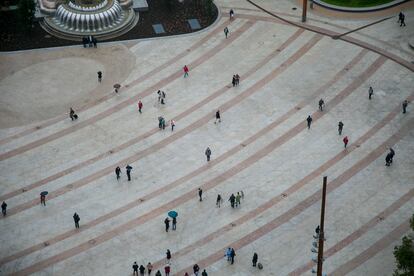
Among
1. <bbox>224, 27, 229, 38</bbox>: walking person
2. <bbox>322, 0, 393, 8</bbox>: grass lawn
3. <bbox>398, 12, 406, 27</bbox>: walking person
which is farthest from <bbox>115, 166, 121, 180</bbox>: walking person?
<bbox>398, 12, 406, 27</bbox>: walking person

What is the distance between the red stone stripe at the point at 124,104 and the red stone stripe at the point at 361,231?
22601mm

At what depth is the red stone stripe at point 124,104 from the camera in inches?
2625

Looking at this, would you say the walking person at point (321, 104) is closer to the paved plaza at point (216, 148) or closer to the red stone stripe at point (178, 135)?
the paved plaza at point (216, 148)

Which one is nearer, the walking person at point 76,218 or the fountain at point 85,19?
the walking person at point 76,218

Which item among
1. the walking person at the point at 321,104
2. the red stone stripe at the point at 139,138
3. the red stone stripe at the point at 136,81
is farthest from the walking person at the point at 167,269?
the walking person at the point at 321,104

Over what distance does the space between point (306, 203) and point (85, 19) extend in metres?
30.5

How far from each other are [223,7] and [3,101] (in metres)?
24.1

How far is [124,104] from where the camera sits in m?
71.4

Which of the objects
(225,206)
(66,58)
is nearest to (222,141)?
(225,206)

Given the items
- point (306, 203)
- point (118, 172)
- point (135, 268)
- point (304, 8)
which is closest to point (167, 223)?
point (135, 268)

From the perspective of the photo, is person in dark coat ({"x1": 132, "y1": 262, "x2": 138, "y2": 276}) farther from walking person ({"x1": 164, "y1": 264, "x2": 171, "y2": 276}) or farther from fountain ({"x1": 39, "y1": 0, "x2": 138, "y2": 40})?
fountain ({"x1": 39, "y1": 0, "x2": 138, "y2": 40})

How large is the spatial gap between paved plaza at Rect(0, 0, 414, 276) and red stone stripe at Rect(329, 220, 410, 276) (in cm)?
10

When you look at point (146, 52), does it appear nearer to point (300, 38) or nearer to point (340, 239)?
point (300, 38)

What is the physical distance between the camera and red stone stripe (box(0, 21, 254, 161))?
66688mm
